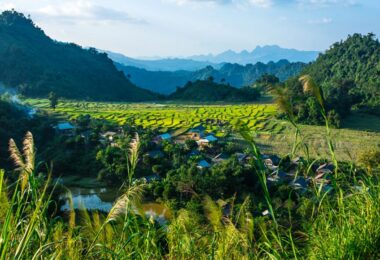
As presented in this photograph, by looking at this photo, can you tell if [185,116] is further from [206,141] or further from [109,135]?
[206,141]

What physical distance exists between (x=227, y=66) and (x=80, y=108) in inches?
4406

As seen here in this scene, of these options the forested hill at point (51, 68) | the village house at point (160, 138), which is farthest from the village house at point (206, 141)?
the forested hill at point (51, 68)

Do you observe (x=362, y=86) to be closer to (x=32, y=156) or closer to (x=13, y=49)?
(x=13, y=49)

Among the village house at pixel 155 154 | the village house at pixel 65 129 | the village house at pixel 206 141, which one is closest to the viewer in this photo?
the village house at pixel 155 154

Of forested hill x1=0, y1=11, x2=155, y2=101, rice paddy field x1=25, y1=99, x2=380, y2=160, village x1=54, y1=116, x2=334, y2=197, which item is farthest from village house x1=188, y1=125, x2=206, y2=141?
forested hill x1=0, y1=11, x2=155, y2=101

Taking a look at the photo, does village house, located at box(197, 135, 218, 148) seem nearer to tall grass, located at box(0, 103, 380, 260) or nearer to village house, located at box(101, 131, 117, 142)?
village house, located at box(101, 131, 117, 142)

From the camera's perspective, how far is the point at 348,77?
55.4 meters

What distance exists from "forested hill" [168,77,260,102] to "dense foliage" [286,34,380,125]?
299 inches

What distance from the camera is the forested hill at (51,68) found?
2041 inches

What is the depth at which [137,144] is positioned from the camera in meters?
2.47

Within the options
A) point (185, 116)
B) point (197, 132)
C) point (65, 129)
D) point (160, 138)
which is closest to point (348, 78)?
point (185, 116)

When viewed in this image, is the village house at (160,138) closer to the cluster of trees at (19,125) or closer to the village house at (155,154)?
the village house at (155,154)

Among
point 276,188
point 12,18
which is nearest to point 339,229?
point 276,188

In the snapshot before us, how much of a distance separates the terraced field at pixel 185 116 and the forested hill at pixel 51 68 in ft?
32.7
